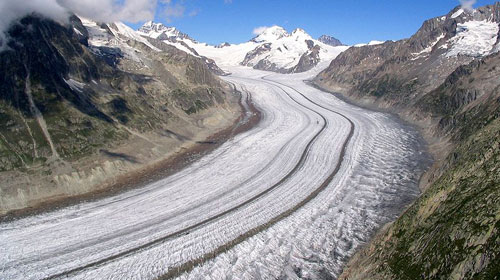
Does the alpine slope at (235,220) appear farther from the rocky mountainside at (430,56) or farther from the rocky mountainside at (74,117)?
the rocky mountainside at (430,56)

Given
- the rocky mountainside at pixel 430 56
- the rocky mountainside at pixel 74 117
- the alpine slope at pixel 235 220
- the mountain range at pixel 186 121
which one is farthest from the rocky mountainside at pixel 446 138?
the rocky mountainside at pixel 74 117

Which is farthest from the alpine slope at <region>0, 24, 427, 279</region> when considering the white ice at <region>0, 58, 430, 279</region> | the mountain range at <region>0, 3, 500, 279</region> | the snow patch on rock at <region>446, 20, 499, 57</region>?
the snow patch on rock at <region>446, 20, 499, 57</region>

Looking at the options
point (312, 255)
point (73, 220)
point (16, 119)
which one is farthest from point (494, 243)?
point (16, 119)

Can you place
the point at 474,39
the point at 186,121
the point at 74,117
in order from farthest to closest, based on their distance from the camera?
the point at 474,39 < the point at 186,121 < the point at 74,117

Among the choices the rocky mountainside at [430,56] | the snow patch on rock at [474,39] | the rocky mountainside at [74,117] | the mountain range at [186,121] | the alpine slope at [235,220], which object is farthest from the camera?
the snow patch on rock at [474,39]

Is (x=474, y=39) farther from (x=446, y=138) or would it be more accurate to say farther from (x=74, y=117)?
(x=74, y=117)

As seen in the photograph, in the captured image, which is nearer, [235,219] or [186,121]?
[235,219]

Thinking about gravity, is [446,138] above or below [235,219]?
above

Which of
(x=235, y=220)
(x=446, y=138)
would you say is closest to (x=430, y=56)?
(x=446, y=138)
